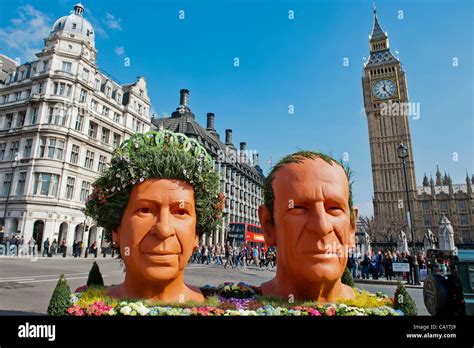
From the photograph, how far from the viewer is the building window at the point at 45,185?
3008 cm

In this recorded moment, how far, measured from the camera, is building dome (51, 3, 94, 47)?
111 feet

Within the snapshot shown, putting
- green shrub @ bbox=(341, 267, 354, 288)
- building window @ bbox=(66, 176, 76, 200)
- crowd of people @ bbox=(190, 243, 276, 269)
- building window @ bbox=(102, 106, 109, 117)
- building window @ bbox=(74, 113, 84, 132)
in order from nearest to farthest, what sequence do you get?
green shrub @ bbox=(341, 267, 354, 288), crowd of people @ bbox=(190, 243, 276, 269), building window @ bbox=(66, 176, 76, 200), building window @ bbox=(74, 113, 84, 132), building window @ bbox=(102, 106, 109, 117)

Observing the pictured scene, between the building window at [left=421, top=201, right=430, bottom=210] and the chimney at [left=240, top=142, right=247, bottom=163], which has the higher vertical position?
the chimney at [left=240, top=142, right=247, bottom=163]

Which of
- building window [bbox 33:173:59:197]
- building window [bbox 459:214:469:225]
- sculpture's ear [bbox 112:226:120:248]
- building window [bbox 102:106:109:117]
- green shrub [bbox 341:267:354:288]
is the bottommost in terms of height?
green shrub [bbox 341:267:354:288]

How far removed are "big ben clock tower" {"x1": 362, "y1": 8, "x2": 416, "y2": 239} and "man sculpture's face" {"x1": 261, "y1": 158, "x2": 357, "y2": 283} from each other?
284ft

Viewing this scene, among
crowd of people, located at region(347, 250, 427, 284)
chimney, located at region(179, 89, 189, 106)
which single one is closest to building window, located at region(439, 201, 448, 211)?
chimney, located at region(179, 89, 189, 106)

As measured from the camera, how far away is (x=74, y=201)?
106 ft

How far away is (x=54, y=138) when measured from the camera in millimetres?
31188

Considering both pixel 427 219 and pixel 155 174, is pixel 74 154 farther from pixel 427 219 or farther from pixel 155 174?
pixel 427 219

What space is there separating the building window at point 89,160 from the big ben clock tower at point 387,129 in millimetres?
72716

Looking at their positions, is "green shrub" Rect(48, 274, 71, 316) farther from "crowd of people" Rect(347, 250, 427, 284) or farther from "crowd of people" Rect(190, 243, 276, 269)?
"crowd of people" Rect(190, 243, 276, 269)

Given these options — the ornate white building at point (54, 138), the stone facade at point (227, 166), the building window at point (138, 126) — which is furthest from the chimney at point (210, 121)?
the ornate white building at point (54, 138)

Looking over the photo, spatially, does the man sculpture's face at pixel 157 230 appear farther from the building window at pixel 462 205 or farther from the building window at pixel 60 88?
the building window at pixel 462 205
